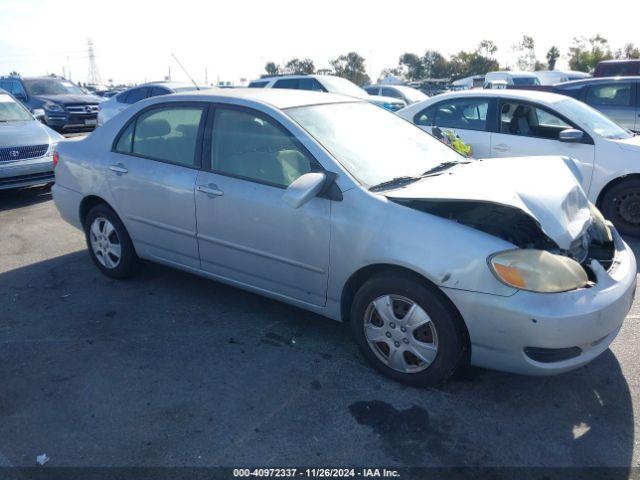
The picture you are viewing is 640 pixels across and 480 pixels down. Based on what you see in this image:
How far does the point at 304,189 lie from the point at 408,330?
97cm

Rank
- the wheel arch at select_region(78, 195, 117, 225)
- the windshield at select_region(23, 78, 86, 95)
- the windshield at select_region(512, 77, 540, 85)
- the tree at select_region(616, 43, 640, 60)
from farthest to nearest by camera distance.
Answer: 1. the tree at select_region(616, 43, 640, 60)
2. the windshield at select_region(512, 77, 540, 85)
3. the windshield at select_region(23, 78, 86, 95)
4. the wheel arch at select_region(78, 195, 117, 225)

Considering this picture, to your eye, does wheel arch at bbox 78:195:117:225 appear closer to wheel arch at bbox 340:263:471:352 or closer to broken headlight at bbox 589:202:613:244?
wheel arch at bbox 340:263:471:352

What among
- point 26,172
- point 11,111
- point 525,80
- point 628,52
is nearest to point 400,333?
point 26,172

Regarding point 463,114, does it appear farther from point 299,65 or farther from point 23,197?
point 299,65

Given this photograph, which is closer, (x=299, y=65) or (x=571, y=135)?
(x=571, y=135)

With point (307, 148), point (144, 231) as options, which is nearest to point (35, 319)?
point (144, 231)

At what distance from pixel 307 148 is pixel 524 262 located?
1.44 meters

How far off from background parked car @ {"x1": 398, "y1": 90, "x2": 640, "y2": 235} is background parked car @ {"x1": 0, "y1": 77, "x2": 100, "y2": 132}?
11.8m

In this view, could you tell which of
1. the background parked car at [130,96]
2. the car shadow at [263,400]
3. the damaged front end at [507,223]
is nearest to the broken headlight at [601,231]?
the damaged front end at [507,223]

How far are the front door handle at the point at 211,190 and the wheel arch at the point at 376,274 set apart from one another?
1.13m

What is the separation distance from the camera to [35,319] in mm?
4059

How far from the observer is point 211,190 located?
3746 millimetres

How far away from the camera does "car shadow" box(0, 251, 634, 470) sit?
2607mm

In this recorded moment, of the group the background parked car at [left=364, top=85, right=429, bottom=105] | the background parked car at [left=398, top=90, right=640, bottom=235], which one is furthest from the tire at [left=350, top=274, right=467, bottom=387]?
the background parked car at [left=364, top=85, right=429, bottom=105]
